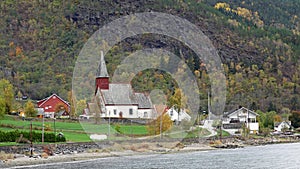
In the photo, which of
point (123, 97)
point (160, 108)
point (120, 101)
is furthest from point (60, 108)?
point (160, 108)

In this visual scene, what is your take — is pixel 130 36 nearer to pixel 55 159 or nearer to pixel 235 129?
pixel 235 129

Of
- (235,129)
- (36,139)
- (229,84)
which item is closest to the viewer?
(36,139)

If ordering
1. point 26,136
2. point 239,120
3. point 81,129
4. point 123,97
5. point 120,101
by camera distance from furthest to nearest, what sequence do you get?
point 239,120 < point 123,97 < point 120,101 < point 81,129 < point 26,136

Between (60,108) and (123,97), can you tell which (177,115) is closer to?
(123,97)

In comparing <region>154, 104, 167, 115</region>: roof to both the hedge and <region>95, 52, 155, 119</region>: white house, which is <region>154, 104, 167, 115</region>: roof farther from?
the hedge

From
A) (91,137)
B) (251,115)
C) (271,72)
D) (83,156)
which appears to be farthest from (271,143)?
(271,72)

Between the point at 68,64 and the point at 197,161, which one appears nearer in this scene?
the point at 197,161
